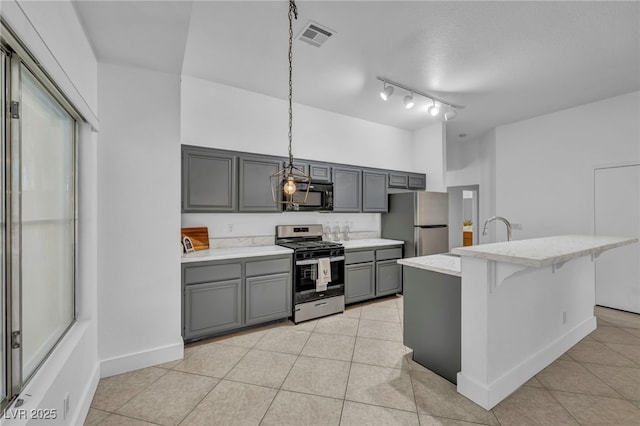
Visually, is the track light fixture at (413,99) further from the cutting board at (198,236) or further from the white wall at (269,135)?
the cutting board at (198,236)

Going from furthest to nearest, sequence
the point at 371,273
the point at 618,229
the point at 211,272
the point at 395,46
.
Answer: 1. the point at 371,273
2. the point at 618,229
3. the point at 211,272
4. the point at 395,46

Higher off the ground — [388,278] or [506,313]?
[506,313]

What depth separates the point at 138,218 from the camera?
2283 mm

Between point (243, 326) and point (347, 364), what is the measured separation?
1.21 m

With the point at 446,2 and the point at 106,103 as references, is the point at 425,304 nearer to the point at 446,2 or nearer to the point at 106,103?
the point at 446,2

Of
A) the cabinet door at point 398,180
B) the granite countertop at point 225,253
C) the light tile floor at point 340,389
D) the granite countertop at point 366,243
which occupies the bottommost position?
the light tile floor at point 340,389

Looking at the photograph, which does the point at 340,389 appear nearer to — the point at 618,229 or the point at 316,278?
the point at 316,278

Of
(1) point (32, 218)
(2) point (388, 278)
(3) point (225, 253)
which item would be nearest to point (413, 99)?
(2) point (388, 278)

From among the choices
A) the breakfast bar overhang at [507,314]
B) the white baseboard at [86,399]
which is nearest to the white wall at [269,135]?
the white baseboard at [86,399]

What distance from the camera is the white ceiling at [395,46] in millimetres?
2017

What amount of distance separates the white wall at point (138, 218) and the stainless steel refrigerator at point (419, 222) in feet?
10.6

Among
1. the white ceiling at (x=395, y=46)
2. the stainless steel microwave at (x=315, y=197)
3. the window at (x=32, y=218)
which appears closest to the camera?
the window at (x=32, y=218)

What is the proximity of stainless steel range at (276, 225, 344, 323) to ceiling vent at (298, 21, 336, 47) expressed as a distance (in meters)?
2.16

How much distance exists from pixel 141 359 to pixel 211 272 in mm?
878
